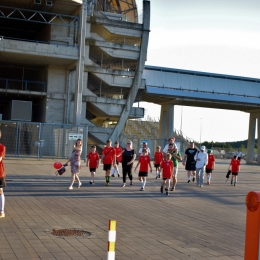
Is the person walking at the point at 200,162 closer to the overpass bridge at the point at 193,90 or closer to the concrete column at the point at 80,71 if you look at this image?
the concrete column at the point at 80,71

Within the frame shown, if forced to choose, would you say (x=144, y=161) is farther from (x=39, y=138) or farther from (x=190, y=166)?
(x=39, y=138)

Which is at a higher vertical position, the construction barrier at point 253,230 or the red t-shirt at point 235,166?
the construction barrier at point 253,230

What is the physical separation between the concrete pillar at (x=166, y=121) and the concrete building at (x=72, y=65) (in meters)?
3.94

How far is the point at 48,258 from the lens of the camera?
7.54 metres

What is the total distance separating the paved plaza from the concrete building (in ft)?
76.9

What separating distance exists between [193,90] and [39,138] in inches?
804

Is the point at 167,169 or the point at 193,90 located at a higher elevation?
the point at 193,90

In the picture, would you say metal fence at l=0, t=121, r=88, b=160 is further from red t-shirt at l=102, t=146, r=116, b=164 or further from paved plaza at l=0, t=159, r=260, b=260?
paved plaza at l=0, t=159, r=260, b=260

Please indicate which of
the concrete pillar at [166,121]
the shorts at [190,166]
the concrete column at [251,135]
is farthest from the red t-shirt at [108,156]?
the concrete column at [251,135]

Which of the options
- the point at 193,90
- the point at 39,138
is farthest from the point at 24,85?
the point at 193,90

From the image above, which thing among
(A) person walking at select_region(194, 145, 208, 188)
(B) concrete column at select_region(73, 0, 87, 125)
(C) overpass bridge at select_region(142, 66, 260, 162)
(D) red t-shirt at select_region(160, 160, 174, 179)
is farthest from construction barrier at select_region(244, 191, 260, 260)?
(C) overpass bridge at select_region(142, 66, 260, 162)

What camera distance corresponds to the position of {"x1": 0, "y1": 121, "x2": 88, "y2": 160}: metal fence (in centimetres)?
3266

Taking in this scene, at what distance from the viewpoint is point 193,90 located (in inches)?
1929

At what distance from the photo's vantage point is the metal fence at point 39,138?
32.7m
